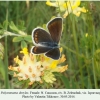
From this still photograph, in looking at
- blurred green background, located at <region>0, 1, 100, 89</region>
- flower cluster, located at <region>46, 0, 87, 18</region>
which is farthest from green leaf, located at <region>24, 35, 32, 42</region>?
flower cluster, located at <region>46, 0, 87, 18</region>

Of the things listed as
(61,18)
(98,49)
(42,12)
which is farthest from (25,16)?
(98,49)

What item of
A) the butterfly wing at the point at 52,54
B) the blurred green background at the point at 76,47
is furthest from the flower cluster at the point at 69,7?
the butterfly wing at the point at 52,54

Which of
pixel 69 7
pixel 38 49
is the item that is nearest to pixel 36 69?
pixel 38 49

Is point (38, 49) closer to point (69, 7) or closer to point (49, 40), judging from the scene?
point (49, 40)

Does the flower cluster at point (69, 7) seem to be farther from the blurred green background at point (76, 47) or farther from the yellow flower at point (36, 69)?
the yellow flower at point (36, 69)

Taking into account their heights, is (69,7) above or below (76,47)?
above

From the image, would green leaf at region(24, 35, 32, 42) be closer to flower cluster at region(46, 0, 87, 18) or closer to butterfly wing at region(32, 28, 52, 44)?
butterfly wing at region(32, 28, 52, 44)
